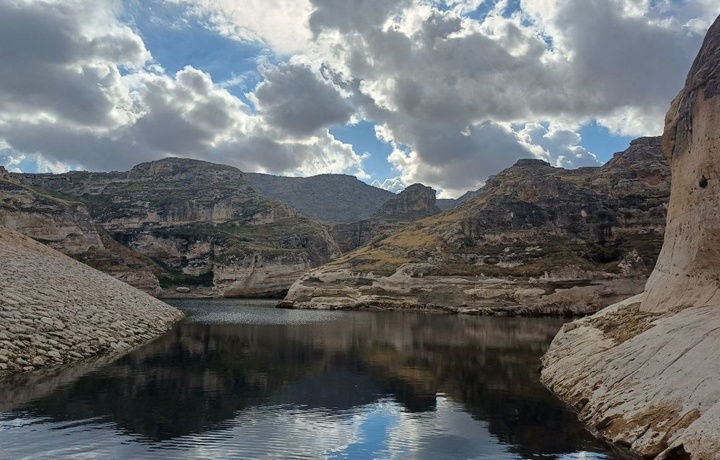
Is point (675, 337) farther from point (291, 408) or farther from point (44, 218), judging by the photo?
point (44, 218)

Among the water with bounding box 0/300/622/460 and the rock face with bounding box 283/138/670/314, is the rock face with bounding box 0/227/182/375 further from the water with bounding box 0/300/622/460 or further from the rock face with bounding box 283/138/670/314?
the rock face with bounding box 283/138/670/314

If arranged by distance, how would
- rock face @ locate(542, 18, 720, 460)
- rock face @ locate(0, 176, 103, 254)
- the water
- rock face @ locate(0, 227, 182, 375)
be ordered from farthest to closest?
rock face @ locate(0, 176, 103, 254)
rock face @ locate(0, 227, 182, 375)
the water
rock face @ locate(542, 18, 720, 460)

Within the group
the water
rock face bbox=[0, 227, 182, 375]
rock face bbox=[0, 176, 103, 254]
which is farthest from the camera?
rock face bbox=[0, 176, 103, 254]

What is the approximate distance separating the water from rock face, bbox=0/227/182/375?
7.24 ft

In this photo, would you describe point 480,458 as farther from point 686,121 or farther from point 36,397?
point 686,121

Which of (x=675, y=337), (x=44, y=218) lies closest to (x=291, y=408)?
(x=675, y=337)

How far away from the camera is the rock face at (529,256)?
99.7 m

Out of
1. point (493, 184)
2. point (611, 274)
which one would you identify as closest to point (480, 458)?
point (611, 274)

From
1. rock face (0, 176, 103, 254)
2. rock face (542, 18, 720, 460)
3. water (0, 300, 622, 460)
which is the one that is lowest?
water (0, 300, 622, 460)

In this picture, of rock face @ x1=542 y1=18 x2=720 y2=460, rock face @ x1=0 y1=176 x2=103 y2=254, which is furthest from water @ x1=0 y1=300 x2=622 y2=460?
rock face @ x1=0 y1=176 x2=103 y2=254

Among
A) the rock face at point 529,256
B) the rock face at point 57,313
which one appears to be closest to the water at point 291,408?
the rock face at point 57,313

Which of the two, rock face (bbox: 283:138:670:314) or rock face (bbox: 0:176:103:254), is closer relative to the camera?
rock face (bbox: 283:138:670:314)

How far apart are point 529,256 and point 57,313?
94315 millimetres

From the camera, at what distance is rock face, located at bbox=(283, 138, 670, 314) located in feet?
327
